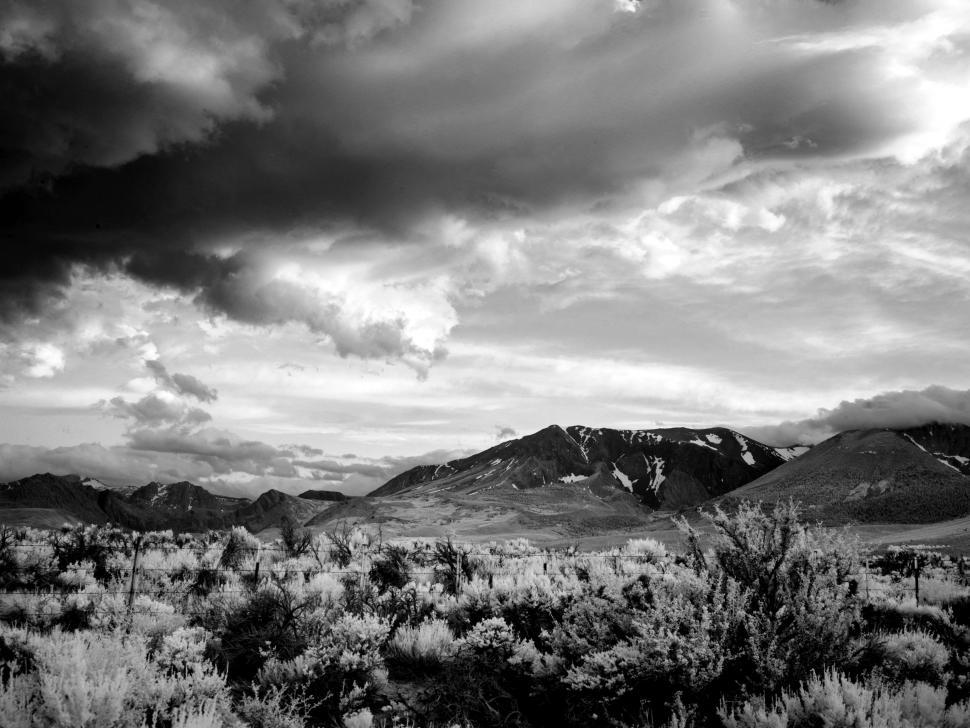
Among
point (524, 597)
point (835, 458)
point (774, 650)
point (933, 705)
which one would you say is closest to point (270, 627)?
point (524, 597)

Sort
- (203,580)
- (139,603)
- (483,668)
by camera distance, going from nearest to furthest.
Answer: (483,668) < (139,603) < (203,580)

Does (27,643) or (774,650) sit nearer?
(774,650)

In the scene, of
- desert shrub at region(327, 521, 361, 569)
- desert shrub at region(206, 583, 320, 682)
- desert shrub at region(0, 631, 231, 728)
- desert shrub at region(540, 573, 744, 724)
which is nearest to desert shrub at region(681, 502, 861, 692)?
desert shrub at region(540, 573, 744, 724)

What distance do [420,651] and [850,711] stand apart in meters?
6.43

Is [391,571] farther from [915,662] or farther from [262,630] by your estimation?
[915,662]

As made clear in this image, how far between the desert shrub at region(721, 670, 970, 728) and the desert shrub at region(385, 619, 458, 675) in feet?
16.3

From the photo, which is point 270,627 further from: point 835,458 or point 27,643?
point 835,458

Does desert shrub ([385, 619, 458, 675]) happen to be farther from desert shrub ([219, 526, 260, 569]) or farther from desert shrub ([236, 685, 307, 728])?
desert shrub ([219, 526, 260, 569])

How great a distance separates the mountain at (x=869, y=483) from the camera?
8919 centimetres

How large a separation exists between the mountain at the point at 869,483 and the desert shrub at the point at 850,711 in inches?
2598

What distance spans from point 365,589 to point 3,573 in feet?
30.5

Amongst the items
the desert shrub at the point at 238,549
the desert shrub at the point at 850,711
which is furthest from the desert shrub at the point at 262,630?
the desert shrub at the point at 238,549

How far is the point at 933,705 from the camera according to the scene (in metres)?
6.71

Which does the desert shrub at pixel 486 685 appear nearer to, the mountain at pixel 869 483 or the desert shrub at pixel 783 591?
the desert shrub at pixel 783 591
